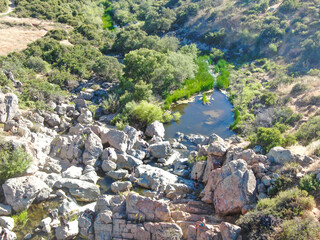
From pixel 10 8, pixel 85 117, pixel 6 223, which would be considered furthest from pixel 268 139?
pixel 10 8

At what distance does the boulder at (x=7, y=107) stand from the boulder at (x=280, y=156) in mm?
26498

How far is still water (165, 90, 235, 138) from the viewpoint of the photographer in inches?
1486

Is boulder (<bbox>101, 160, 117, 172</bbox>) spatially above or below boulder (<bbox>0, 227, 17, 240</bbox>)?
above

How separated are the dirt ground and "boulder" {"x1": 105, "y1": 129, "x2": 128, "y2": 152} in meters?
32.9

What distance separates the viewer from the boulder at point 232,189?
19203mm

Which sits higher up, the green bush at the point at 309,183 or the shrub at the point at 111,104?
the green bush at the point at 309,183

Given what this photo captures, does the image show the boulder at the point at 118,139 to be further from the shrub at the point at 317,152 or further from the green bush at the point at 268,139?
the shrub at the point at 317,152

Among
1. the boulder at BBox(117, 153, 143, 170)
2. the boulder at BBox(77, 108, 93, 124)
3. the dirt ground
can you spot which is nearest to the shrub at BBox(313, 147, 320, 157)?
the boulder at BBox(117, 153, 143, 170)

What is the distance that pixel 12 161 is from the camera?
2256 cm

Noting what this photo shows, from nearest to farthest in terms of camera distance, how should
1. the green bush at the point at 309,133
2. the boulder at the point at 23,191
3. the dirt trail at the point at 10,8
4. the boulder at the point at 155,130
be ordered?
the boulder at the point at 23,191, the green bush at the point at 309,133, the boulder at the point at 155,130, the dirt trail at the point at 10,8

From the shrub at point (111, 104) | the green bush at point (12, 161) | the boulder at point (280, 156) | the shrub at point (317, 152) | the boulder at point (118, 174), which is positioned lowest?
the boulder at point (118, 174)

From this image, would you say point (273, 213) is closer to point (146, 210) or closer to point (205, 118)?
point (146, 210)

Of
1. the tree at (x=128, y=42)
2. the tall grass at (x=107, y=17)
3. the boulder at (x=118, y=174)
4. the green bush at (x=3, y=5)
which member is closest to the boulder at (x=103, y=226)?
the boulder at (x=118, y=174)

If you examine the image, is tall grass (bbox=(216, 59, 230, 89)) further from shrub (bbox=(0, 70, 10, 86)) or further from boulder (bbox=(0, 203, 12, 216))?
boulder (bbox=(0, 203, 12, 216))
